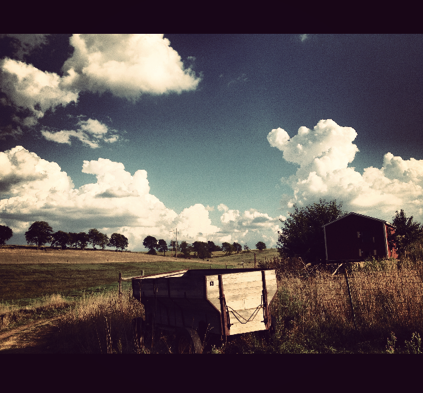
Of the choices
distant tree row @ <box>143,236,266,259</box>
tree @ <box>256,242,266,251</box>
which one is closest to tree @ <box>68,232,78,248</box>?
distant tree row @ <box>143,236,266,259</box>

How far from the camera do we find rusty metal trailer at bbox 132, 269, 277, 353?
5.32 m

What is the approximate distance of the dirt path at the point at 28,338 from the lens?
361 inches

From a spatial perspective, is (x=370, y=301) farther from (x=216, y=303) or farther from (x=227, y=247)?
(x=227, y=247)

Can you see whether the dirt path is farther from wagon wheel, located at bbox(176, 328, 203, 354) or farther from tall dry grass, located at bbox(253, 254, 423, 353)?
tall dry grass, located at bbox(253, 254, 423, 353)

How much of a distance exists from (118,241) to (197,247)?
97.3ft

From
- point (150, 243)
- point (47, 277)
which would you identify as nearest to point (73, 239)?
point (150, 243)

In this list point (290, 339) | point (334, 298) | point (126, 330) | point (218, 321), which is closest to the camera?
point (218, 321)

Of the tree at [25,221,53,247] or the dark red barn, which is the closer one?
the dark red barn

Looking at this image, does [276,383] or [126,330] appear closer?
[276,383]

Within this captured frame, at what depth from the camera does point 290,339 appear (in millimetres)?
6559

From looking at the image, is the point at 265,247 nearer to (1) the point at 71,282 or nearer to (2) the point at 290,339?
(1) the point at 71,282

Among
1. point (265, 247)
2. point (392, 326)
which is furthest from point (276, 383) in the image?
point (265, 247)

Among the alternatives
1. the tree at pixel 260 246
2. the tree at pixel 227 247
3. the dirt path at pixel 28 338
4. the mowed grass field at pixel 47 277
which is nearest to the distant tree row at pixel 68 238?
the mowed grass field at pixel 47 277
